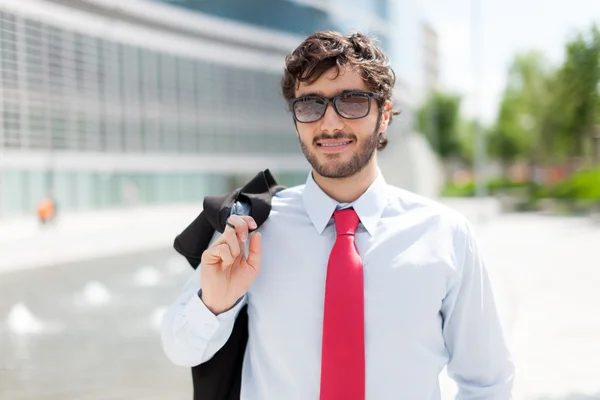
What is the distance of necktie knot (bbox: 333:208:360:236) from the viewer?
197cm

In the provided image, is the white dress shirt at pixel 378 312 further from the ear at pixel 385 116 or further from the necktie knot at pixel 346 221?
the ear at pixel 385 116

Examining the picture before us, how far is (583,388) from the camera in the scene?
207 inches

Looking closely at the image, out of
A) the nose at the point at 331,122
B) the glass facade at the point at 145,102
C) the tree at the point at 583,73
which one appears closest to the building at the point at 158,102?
the glass facade at the point at 145,102

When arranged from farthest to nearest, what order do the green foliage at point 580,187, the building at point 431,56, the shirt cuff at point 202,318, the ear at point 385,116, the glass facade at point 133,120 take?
the building at point 431,56, the glass facade at point 133,120, the green foliage at point 580,187, the ear at point 385,116, the shirt cuff at point 202,318

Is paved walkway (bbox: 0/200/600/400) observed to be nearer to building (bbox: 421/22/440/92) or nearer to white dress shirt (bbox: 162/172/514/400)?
white dress shirt (bbox: 162/172/514/400)

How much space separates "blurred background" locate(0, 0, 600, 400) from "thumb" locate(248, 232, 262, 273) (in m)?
0.92

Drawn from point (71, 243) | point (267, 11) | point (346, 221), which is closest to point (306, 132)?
point (346, 221)

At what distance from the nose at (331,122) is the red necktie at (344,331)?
1.20ft

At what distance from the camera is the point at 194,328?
188 centimetres

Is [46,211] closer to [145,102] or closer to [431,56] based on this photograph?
[145,102]

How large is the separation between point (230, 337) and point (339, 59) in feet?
3.02

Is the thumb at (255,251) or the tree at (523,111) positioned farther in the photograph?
the tree at (523,111)

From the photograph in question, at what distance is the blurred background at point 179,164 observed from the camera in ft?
21.4

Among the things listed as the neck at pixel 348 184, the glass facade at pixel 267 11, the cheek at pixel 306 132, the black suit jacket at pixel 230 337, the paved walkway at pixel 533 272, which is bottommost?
the paved walkway at pixel 533 272
